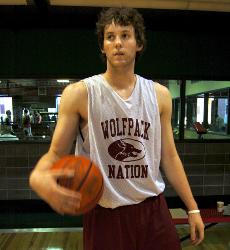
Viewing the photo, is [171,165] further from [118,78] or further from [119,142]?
[118,78]

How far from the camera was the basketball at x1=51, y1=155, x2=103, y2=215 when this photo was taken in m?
1.15

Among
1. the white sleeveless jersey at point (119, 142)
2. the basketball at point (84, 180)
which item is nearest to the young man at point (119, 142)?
the white sleeveless jersey at point (119, 142)

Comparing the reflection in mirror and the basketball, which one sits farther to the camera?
the reflection in mirror

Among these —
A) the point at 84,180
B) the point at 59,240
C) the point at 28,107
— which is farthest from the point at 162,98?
the point at 28,107

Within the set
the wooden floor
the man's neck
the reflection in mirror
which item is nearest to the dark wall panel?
the reflection in mirror

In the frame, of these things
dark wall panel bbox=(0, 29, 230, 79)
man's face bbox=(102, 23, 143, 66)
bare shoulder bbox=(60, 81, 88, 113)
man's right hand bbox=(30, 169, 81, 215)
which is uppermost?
dark wall panel bbox=(0, 29, 230, 79)

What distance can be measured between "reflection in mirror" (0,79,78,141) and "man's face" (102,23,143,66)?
373 cm

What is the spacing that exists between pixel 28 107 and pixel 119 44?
13.7 feet

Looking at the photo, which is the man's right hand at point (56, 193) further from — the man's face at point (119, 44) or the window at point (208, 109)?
the window at point (208, 109)

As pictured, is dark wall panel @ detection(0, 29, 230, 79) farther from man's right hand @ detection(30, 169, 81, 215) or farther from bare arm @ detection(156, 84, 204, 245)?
man's right hand @ detection(30, 169, 81, 215)

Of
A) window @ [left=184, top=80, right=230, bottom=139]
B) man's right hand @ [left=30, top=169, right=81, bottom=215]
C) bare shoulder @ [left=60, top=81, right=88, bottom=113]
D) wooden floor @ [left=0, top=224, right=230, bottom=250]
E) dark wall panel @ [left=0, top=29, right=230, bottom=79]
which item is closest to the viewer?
man's right hand @ [left=30, top=169, right=81, bottom=215]

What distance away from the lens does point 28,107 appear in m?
5.24

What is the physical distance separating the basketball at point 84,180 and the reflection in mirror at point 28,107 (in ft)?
13.0

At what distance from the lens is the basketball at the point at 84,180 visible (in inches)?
45.3
